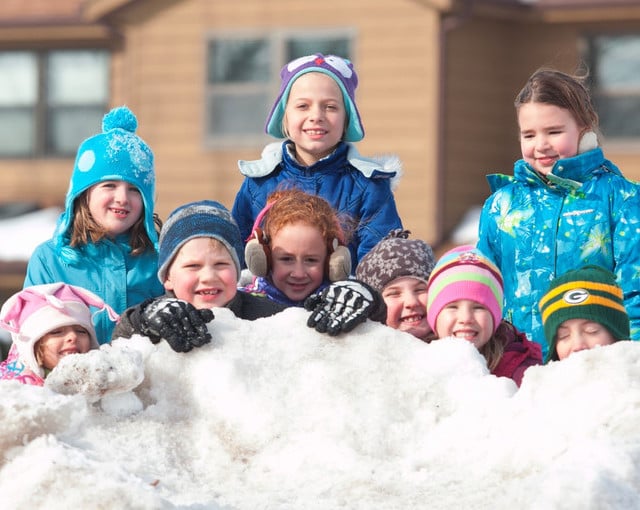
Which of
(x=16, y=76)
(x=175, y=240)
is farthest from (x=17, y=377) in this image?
(x=16, y=76)

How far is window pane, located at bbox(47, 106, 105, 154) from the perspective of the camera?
17.2 meters

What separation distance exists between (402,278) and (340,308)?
102 centimetres

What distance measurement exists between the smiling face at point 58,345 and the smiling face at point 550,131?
1.71 metres

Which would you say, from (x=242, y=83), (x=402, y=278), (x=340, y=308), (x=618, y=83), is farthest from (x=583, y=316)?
(x=618, y=83)

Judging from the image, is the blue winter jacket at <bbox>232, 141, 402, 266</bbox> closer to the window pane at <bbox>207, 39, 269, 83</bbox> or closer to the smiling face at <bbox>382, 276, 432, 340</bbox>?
the smiling face at <bbox>382, 276, 432, 340</bbox>

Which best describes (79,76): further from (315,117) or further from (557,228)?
(557,228)

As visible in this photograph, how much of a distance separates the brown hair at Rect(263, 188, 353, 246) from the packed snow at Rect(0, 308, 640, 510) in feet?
3.31

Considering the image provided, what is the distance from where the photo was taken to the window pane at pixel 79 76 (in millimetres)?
17156

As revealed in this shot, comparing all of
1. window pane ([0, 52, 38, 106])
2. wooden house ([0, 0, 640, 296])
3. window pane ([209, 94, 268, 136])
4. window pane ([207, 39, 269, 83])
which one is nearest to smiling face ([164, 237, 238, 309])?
wooden house ([0, 0, 640, 296])

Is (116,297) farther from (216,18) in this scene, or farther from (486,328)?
(216,18)

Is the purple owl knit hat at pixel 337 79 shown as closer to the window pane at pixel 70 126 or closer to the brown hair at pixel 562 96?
the brown hair at pixel 562 96

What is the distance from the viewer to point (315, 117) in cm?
504

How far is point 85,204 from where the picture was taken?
16.1 feet

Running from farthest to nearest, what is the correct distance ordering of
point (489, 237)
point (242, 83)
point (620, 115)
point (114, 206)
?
point (242, 83)
point (620, 115)
point (114, 206)
point (489, 237)
